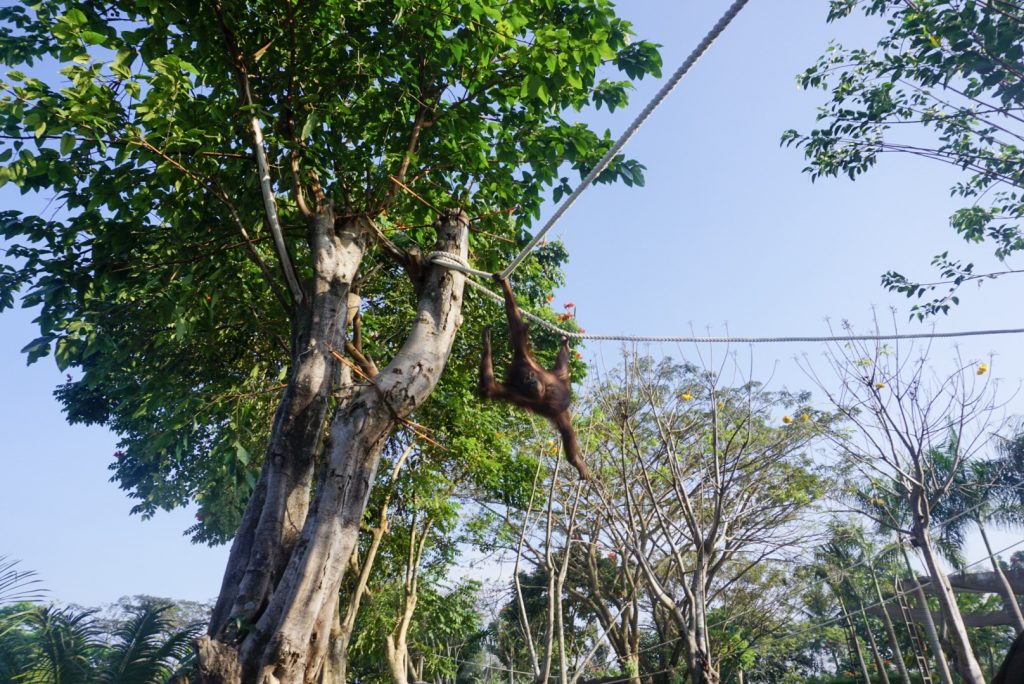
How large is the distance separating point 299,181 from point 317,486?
Result: 224cm

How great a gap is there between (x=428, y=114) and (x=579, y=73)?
1.32 meters

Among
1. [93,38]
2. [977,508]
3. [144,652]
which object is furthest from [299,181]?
[977,508]

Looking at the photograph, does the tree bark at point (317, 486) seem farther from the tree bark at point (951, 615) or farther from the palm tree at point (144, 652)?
the tree bark at point (951, 615)

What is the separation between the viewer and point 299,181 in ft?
15.4

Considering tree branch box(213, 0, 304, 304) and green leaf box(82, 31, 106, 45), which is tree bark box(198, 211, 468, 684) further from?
green leaf box(82, 31, 106, 45)

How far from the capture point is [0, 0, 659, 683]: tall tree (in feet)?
11.8

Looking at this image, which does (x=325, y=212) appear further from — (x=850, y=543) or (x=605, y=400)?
(x=850, y=543)

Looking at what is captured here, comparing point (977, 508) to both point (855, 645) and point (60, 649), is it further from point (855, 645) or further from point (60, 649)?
point (60, 649)

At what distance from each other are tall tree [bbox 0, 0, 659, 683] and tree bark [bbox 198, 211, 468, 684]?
0.04 feet

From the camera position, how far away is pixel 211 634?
3631 mm

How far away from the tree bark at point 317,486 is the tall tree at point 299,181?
0.01 metres

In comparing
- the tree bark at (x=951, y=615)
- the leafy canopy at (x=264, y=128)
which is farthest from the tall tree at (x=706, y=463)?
the leafy canopy at (x=264, y=128)

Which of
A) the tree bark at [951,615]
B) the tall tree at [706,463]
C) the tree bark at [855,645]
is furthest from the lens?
the tree bark at [855,645]

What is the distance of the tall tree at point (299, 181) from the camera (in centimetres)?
361
